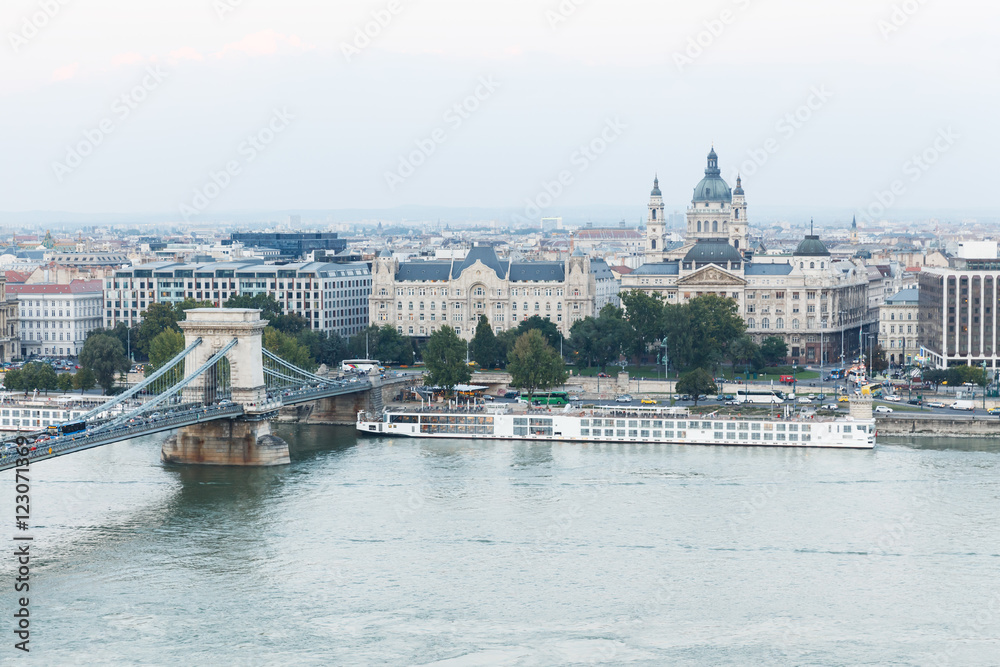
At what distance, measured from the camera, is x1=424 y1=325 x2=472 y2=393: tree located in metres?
52.2

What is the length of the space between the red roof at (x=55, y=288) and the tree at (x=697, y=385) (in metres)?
30.9

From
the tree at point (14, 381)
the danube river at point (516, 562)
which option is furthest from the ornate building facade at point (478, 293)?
the danube river at point (516, 562)

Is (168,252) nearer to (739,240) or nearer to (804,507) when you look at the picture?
(739,240)

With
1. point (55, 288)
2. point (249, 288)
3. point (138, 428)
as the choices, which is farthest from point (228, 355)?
point (55, 288)

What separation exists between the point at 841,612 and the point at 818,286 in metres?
42.9

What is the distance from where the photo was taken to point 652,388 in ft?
182

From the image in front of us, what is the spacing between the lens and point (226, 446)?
137 feet

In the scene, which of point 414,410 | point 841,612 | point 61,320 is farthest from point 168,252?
point 841,612

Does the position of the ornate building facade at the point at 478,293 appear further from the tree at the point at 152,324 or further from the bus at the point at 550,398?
the bus at the point at 550,398

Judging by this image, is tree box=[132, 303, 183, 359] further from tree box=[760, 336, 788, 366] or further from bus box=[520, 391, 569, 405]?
tree box=[760, 336, 788, 366]

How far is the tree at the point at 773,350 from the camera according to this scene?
61406 mm

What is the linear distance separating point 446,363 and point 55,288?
25.1m

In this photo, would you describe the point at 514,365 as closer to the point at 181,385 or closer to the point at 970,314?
the point at 181,385

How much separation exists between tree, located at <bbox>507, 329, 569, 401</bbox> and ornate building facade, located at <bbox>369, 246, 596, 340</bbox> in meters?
13.7
